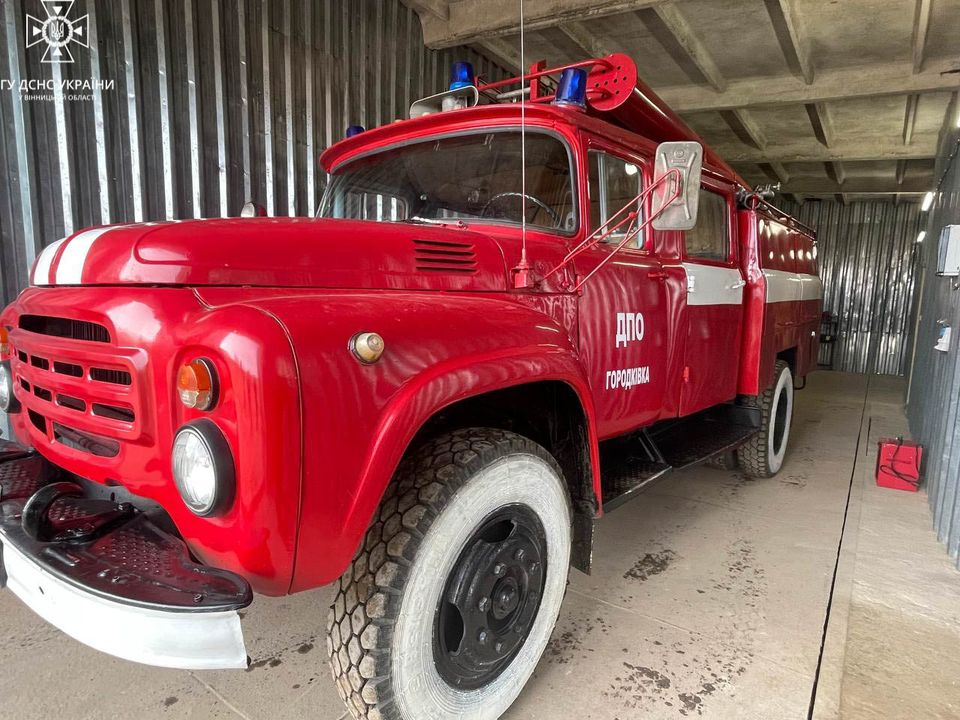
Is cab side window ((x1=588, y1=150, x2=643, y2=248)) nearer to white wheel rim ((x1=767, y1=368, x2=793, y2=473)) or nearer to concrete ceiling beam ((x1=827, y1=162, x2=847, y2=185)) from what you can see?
white wheel rim ((x1=767, y1=368, x2=793, y2=473))

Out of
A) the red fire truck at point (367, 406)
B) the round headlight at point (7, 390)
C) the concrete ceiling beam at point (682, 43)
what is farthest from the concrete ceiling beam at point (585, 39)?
the round headlight at point (7, 390)

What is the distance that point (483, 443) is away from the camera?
1.61 m

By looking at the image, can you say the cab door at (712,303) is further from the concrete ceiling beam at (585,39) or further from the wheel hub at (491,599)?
the concrete ceiling beam at (585,39)

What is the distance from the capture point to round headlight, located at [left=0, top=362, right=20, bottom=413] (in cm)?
184

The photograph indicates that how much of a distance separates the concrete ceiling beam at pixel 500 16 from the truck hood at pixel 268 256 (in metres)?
4.03

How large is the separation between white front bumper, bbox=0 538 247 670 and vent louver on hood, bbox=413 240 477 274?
3.35ft

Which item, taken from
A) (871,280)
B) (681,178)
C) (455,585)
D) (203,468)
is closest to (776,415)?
(681,178)

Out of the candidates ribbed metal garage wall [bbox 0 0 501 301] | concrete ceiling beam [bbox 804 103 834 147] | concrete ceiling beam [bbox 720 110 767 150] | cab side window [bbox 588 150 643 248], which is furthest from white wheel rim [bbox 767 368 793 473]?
concrete ceiling beam [bbox 720 110 767 150]

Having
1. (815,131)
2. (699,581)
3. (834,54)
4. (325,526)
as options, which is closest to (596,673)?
(699,581)

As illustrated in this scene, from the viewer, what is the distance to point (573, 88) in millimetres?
2164

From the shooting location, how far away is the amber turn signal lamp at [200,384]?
1188mm

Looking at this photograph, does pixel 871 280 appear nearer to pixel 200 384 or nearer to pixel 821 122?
pixel 821 122

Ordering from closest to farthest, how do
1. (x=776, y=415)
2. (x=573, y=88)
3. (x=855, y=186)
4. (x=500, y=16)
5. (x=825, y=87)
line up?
(x=573, y=88), (x=776, y=415), (x=500, y=16), (x=825, y=87), (x=855, y=186)

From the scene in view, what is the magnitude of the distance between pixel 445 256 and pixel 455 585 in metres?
0.94
